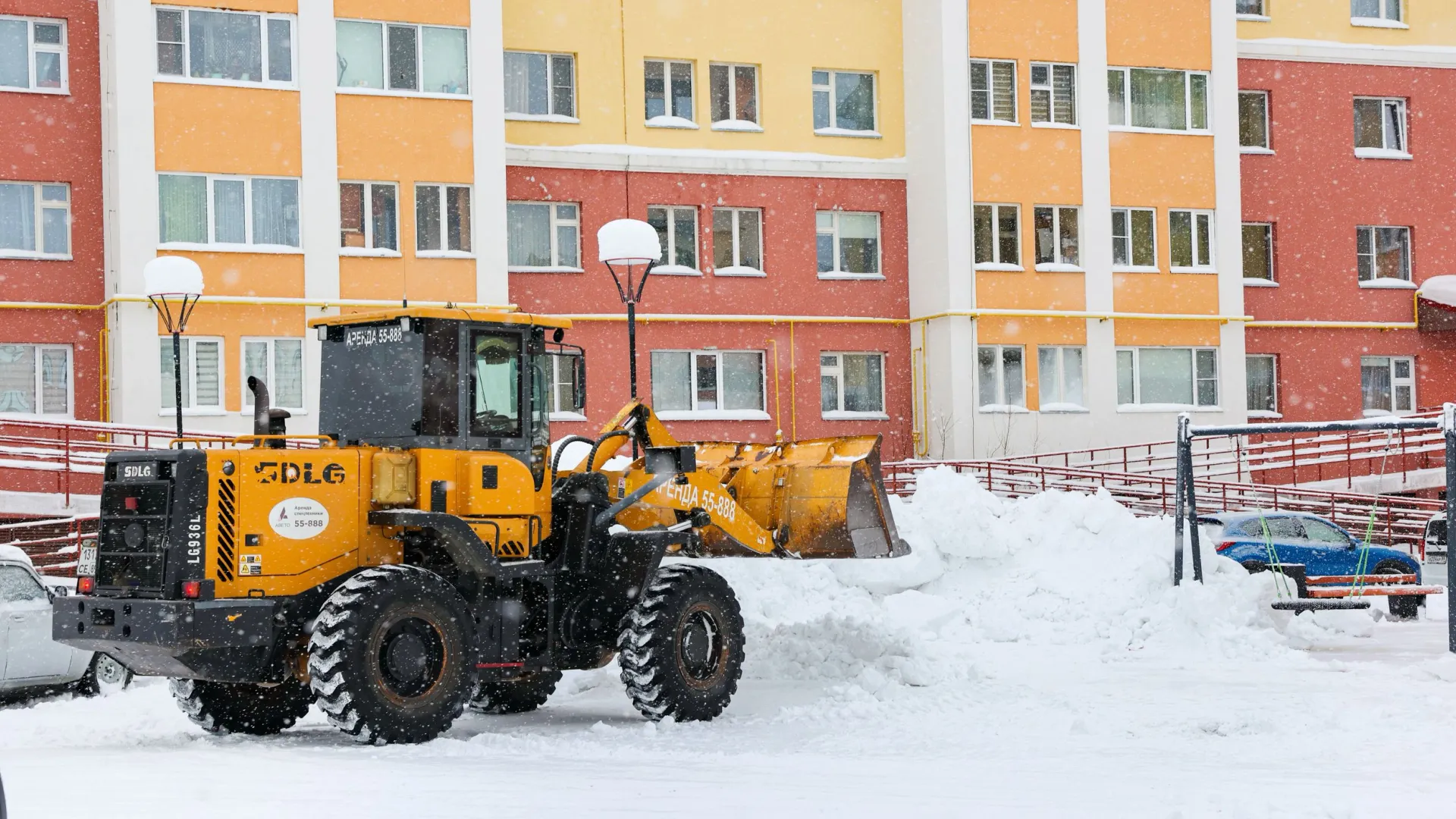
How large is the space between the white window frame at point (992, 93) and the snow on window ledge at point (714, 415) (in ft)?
23.7

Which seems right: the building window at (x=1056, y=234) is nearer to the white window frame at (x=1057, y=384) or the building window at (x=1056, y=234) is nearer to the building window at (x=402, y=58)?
the white window frame at (x=1057, y=384)

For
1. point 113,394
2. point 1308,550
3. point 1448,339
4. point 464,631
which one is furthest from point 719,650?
point 1448,339

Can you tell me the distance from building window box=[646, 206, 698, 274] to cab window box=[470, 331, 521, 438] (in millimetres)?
20209

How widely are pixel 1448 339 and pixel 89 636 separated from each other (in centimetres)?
3239

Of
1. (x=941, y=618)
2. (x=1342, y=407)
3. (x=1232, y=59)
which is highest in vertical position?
(x=1232, y=59)

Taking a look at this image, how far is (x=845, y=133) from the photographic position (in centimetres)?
3341

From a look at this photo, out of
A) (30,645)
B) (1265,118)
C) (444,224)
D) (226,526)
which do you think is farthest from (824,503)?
(1265,118)

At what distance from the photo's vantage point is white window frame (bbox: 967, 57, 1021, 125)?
32500 millimetres

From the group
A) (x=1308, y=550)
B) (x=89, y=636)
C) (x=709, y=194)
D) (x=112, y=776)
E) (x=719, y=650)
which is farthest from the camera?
(x=709, y=194)

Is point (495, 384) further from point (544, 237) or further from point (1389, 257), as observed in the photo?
point (1389, 257)

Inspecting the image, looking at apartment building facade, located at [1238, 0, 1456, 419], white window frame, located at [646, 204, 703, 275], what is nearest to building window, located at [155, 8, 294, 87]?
white window frame, located at [646, 204, 703, 275]

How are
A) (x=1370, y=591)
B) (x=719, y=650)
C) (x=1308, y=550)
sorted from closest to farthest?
(x=719, y=650)
(x=1370, y=591)
(x=1308, y=550)

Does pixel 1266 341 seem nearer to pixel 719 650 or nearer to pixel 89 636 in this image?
pixel 719 650

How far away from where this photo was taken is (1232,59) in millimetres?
33750
